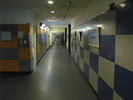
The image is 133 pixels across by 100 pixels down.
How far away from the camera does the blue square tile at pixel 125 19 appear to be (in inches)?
75.6

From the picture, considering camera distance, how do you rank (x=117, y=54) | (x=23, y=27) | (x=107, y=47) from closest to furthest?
(x=117, y=54), (x=107, y=47), (x=23, y=27)

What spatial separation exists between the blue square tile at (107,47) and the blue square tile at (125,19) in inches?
12.7

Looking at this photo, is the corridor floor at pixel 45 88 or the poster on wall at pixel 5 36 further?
the poster on wall at pixel 5 36

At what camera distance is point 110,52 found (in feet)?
8.73

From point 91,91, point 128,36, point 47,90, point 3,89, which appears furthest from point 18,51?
point 128,36

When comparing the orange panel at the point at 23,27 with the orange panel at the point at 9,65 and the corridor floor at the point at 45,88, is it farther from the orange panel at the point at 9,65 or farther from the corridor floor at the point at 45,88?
the corridor floor at the point at 45,88

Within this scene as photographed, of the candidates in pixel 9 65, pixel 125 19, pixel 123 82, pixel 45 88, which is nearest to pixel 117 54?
pixel 123 82

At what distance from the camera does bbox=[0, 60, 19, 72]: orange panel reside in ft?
19.2

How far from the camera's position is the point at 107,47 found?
2826 mm

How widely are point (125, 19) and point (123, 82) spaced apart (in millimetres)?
1002

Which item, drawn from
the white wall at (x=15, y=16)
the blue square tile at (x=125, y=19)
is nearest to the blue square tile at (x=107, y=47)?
the blue square tile at (x=125, y=19)

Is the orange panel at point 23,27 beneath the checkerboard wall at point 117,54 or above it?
above

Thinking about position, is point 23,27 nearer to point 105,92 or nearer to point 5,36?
point 5,36

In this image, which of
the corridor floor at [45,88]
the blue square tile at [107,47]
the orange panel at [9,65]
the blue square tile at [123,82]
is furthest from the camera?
the orange panel at [9,65]
